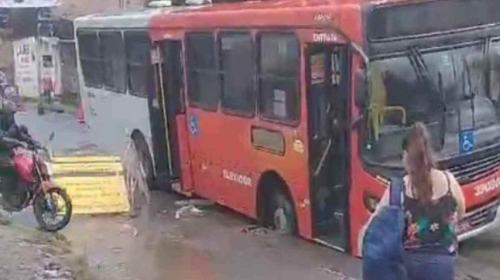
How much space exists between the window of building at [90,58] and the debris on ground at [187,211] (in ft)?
14.8

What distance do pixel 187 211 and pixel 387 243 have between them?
352 inches

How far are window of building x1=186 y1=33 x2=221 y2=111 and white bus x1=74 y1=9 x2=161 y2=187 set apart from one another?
1.72 m

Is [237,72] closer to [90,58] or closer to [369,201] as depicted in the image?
[369,201]

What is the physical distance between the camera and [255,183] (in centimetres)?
1256

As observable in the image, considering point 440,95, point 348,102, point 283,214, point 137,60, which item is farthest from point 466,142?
point 137,60

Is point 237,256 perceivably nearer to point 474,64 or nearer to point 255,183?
point 255,183

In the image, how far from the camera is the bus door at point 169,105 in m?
15.1

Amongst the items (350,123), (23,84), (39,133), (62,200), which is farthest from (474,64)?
(23,84)

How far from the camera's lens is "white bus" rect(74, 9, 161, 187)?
53.6ft

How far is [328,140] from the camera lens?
429 inches

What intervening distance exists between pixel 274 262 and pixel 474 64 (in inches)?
Answer: 112

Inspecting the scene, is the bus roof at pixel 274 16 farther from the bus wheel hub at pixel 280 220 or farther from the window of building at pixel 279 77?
the bus wheel hub at pixel 280 220

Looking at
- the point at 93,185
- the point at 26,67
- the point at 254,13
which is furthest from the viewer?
the point at 26,67

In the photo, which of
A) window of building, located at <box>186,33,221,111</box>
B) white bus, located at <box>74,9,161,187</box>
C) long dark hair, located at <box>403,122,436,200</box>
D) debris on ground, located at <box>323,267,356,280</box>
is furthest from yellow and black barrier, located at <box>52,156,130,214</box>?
long dark hair, located at <box>403,122,436,200</box>
